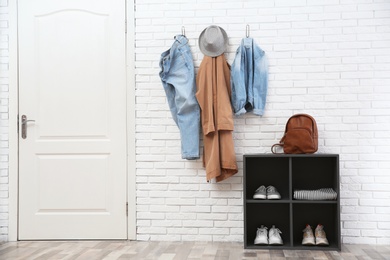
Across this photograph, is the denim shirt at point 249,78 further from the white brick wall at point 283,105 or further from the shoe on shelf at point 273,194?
the shoe on shelf at point 273,194

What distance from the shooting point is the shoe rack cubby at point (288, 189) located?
4699mm

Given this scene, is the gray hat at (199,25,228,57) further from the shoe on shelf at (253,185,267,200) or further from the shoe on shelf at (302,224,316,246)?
the shoe on shelf at (302,224,316,246)

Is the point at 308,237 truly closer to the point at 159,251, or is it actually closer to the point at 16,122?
the point at 159,251

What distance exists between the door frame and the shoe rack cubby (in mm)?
956

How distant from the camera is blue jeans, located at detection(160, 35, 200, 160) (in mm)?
4688

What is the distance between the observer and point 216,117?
467 cm

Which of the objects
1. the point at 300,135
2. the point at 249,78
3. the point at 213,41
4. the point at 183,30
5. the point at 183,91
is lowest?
the point at 300,135

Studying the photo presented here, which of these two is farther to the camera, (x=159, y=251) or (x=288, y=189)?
(x=288, y=189)

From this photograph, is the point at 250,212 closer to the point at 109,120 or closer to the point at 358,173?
the point at 358,173

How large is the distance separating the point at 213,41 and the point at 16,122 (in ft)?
5.81

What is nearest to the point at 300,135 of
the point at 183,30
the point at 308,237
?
the point at 308,237

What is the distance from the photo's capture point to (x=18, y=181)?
16.1 feet

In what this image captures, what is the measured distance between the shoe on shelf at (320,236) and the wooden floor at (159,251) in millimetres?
105

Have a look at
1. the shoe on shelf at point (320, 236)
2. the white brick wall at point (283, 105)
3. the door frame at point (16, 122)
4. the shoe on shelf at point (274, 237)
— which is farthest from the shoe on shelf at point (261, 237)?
the door frame at point (16, 122)
